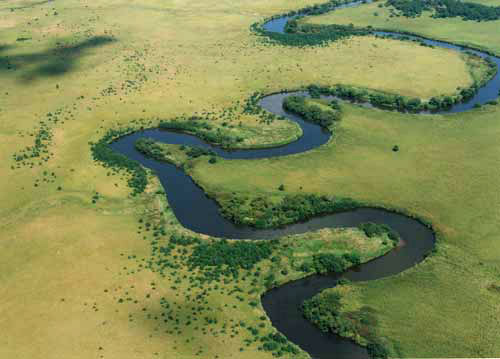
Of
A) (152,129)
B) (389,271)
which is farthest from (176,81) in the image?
(389,271)

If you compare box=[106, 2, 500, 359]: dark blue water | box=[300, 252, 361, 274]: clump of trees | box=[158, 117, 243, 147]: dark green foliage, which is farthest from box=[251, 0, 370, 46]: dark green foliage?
box=[300, 252, 361, 274]: clump of trees

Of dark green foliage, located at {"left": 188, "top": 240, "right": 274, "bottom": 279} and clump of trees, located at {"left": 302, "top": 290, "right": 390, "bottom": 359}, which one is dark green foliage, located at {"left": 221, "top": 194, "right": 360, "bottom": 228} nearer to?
dark green foliage, located at {"left": 188, "top": 240, "right": 274, "bottom": 279}

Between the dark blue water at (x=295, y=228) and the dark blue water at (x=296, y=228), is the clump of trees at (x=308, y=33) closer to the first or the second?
the dark blue water at (x=296, y=228)

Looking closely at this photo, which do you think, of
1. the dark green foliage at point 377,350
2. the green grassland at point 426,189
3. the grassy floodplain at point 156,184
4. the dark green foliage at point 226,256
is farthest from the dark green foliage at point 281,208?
the dark green foliage at point 377,350

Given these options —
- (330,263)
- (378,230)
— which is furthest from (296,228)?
(378,230)

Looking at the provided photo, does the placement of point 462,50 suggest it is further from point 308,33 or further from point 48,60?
point 48,60

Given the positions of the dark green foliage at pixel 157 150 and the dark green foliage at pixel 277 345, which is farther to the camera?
the dark green foliage at pixel 157 150

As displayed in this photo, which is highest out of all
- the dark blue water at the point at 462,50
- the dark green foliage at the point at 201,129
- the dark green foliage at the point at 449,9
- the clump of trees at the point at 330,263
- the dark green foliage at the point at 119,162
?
the dark green foliage at the point at 449,9
